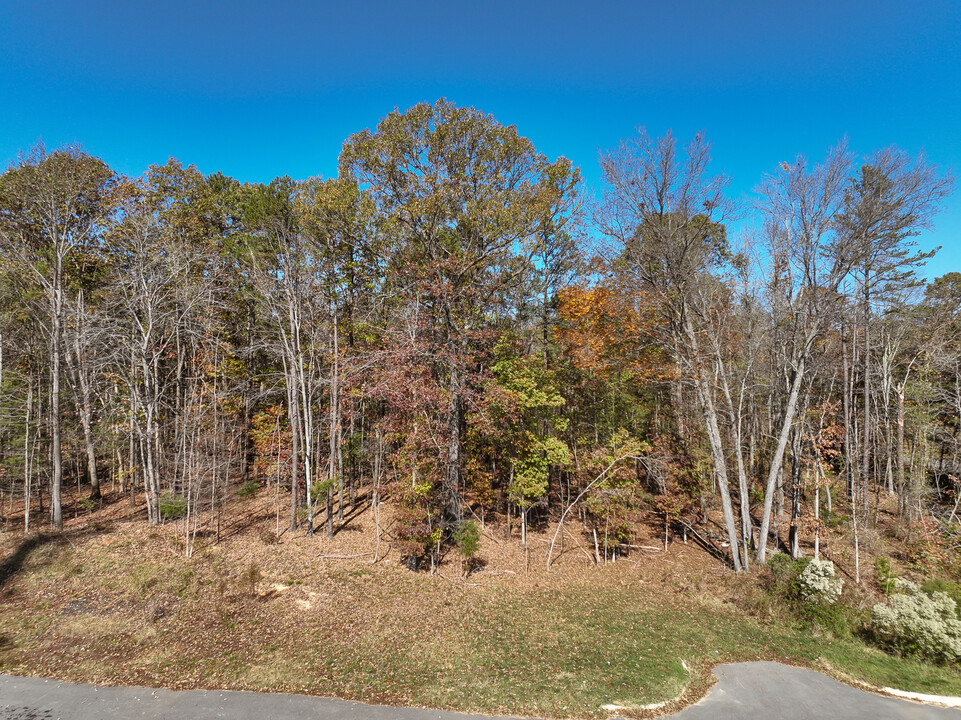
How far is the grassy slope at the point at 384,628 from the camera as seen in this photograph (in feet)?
26.5

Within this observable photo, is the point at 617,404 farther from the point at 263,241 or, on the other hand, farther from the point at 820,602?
the point at 263,241

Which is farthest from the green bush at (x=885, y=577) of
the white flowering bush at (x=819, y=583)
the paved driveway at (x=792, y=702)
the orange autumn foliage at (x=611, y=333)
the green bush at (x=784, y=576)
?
the orange autumn foliage at (x=611, y=333)

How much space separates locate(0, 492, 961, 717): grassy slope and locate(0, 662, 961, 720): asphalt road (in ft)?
1.07

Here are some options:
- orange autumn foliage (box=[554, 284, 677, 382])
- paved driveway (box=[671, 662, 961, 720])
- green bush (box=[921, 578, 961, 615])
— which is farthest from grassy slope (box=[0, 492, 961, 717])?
orange autumn foliage (box=[554, 284, 677, 382])

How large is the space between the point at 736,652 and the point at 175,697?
11349 mm

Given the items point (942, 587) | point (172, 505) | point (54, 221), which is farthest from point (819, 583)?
point (54, 221)

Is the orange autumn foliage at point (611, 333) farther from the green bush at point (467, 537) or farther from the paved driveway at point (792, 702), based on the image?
the paved driveway at point (792, 702)

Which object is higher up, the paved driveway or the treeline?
the treeline

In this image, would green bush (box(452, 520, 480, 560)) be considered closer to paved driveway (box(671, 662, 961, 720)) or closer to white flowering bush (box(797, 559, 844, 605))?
paved driveway (box(671, 662, 961, 720))

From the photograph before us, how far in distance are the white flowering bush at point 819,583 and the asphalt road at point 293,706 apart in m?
3.10

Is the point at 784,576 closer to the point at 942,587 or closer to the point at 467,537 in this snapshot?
the point at 942,587

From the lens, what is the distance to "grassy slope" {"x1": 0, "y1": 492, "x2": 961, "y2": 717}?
8.08m

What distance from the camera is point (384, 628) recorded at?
33.3 feet

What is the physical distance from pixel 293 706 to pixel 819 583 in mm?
12467
